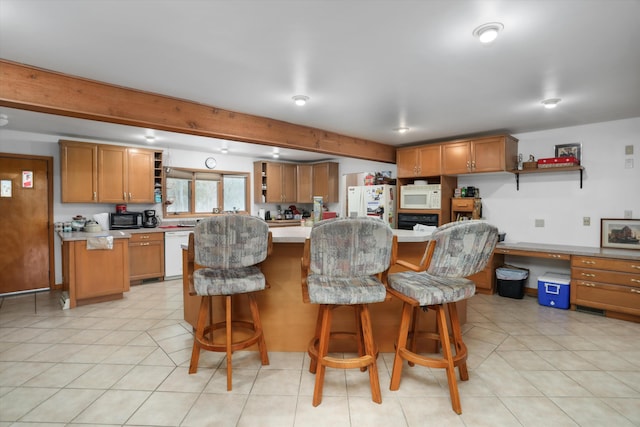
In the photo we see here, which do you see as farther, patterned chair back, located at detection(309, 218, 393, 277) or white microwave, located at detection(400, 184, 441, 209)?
white microwave, located at detection(400, 184, 441, 209)

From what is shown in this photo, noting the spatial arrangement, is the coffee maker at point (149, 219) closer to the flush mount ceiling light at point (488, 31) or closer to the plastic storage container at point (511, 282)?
the flush mount ceiling light at point (488, 31)

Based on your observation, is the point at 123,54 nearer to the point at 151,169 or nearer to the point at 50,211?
the point at 151,169

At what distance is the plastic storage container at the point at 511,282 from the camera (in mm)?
4276

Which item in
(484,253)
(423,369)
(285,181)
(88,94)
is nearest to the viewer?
(484,253)

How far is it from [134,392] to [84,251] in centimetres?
261

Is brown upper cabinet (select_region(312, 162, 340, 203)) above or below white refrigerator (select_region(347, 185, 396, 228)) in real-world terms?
above

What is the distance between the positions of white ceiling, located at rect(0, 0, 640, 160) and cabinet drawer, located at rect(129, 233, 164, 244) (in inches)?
82.6

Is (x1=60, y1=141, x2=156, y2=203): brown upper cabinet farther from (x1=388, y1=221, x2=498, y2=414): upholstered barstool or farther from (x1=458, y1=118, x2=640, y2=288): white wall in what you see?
(x1=458, y1=118, x2=640, y2=288): white wall

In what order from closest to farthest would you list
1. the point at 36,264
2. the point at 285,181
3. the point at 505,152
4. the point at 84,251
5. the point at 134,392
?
the point at 134,392 → the point at 84,251 → the point at 505,152 → the point at 36,264 → the point at 285,181

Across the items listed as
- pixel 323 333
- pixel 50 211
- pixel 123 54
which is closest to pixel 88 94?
pixel 123 54

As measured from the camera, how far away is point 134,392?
210cm

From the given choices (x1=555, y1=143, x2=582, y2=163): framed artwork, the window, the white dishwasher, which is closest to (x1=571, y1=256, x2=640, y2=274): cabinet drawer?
(x1=555, y1=143, x2=582, y2=163): framed artwork

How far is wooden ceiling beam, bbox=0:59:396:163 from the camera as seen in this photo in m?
2.38

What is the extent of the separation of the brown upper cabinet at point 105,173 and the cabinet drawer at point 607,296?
6.34 m
